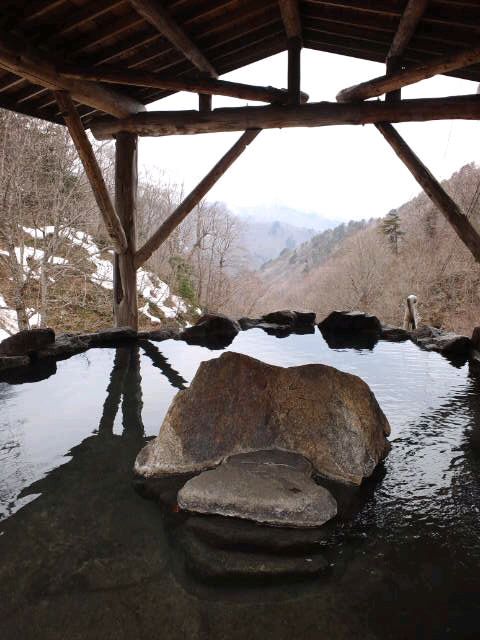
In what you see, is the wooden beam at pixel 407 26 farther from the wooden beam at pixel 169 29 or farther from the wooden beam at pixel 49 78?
the wooden beam at pixel 49 78

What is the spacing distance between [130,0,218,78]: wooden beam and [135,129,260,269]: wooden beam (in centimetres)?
101

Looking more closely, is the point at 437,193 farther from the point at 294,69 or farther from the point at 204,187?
the point at 204,187

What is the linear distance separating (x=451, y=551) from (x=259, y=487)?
3.47ft

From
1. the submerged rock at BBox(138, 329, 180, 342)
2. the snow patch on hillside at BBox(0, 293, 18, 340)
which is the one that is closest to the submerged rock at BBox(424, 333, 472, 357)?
the submerged rock at BBox(138, 329, 180, 342)

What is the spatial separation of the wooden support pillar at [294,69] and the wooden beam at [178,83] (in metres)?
0.09

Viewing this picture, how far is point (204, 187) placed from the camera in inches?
243

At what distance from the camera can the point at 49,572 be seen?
1.97m

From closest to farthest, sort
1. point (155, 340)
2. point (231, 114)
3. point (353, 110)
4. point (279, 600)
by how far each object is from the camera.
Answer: point (279, 600)
point (353, 110)
point (231, 114)
point (155, 340)

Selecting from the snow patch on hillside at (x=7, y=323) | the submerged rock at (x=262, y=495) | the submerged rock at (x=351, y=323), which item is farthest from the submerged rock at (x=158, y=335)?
the submerged rock at (x=262, y=495)

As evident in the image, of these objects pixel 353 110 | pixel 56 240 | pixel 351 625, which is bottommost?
pixel 351 625

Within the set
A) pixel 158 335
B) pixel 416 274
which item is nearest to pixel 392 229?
pixel 416 274

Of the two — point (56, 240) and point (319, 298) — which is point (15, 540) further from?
point (319, 298)

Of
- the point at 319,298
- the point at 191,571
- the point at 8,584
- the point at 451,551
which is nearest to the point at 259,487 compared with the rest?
the point at 191,571

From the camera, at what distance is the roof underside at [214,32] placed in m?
3.99
